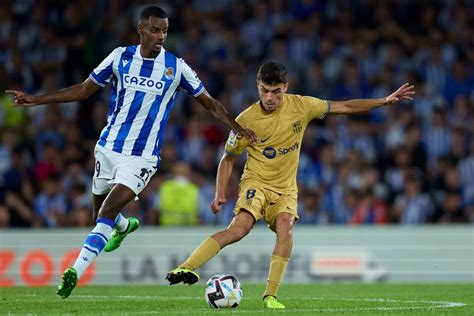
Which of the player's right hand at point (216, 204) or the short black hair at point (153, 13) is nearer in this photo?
the player's right hand at point (216, 204)

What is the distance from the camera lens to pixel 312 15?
20.7 meters

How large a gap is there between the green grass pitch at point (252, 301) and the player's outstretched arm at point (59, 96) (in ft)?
5.73

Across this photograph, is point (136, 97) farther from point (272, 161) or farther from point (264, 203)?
point (264, 203)

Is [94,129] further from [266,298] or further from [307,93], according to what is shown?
[266,298]

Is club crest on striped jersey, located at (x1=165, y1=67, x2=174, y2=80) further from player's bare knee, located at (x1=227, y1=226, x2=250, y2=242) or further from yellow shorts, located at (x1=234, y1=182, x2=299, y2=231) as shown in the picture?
player's bare knee, located at (x1=227, y1=226, x2=250, y2=242)

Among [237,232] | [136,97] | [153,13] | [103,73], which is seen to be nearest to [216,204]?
[237,232]

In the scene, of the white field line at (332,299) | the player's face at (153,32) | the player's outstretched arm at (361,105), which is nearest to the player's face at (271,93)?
the player's outstretched arm at (361,105)

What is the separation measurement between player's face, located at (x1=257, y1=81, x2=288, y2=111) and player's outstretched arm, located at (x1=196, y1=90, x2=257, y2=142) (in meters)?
0.29

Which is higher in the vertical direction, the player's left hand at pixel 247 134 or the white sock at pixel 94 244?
the player's left hand at pixel 247 134

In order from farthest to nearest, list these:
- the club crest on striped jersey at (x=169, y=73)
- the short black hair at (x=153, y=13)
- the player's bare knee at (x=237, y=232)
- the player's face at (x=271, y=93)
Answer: the club crest on striped jersey at (x=169, y=73)
the short black hair at (x=153, y=13)
the player's face at (x=271, y=93)
the player's bare knee at (x=237, y=232)

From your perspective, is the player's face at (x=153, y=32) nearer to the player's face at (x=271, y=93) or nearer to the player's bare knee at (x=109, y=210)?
the player's face at (x=271, y=93)

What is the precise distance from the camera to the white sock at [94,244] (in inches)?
354

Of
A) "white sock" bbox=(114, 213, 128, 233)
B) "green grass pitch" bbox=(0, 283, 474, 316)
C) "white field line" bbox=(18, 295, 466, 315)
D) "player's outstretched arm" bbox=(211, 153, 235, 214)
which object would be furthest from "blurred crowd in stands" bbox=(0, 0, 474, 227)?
"player's outstretched arm" bbox=(211, 153, 235, 214)

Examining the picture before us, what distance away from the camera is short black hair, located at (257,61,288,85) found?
9.21 meters
